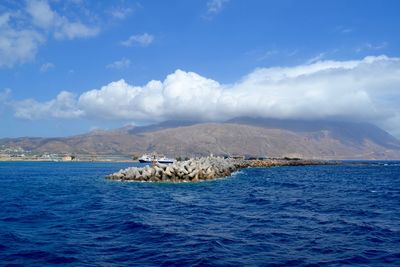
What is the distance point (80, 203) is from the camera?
109ft

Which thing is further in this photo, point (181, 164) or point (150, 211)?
point (181, 164)

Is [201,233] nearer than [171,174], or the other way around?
[201,233]

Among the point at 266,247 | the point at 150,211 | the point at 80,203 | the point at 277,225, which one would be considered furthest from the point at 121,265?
the point at 80,203

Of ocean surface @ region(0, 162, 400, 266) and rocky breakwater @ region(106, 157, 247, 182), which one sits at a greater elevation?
rocky breakwater @ region(106, 157, 247, 182)

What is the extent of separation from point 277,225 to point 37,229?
1312 centimetres

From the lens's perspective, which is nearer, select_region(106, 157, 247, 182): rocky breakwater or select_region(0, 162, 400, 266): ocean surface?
select_region(0, 162, 400, 266): ocean surface

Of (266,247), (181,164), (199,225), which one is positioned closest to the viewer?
(266,247)

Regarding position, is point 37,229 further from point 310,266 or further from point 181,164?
point 181,164

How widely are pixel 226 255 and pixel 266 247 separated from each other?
2.25m

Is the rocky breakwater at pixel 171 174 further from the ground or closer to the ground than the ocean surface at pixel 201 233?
further from the ground

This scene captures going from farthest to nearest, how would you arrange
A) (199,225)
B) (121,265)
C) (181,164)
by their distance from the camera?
(181,164) → (199,225) → (121,265)

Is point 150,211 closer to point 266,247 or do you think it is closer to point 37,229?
point 37,229

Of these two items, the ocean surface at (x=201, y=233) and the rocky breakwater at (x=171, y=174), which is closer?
the ocean surface at (x=201, y=233)

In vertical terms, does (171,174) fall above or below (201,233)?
above
